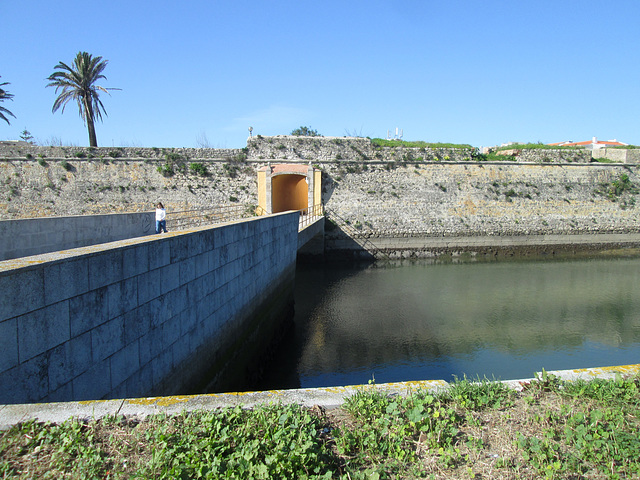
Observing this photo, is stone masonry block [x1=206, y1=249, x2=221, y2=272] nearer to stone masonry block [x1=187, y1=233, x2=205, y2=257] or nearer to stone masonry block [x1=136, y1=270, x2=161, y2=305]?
stone masonry block [x1=187, y1=233, x2=205, y2=257]

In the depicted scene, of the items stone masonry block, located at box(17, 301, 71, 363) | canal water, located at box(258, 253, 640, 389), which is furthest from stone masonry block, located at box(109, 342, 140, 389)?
canal water, located at box(258, 253, 640, 389)

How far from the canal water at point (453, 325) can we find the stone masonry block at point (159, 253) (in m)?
4.03

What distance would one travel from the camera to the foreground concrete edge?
2.60 m

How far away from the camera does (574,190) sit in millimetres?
24062

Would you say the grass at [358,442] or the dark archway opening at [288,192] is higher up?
the dark archway opening at [288,192]

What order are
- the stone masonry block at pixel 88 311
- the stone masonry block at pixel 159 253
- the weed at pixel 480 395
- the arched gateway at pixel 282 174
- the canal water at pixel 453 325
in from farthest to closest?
1. the arched gateway at pixel 282 174
2. the canal water at pixel 453 325
3. the stone masonry block at pixel 159 253
4. the stone masonry block at pixel 88 311
5. the weed at pixel 480 395

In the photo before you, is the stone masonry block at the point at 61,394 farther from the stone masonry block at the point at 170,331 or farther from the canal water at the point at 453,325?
the canal water at the point at 453,325

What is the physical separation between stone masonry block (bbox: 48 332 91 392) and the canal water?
4.50 meters

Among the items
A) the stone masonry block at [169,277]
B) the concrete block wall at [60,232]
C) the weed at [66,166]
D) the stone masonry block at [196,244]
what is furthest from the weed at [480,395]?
the weed at [66,166]

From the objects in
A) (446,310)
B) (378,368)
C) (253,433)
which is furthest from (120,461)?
(446,310)

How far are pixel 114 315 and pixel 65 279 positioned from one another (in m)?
0.74

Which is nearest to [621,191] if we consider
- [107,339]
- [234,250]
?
[234,250]

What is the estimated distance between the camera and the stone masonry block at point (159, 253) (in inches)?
181

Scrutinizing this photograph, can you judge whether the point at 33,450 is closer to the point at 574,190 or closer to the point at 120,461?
the point at 120,461
